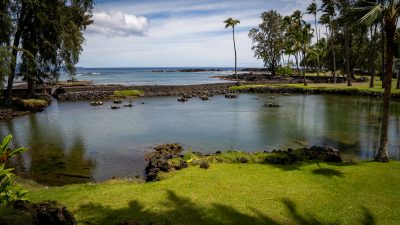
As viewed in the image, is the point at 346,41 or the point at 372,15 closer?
the point at 372,15

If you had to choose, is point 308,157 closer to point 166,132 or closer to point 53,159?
point 53,159

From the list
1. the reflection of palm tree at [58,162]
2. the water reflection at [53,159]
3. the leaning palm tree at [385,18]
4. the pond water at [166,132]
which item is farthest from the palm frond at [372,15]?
the reflection of palm tree at [58,162]

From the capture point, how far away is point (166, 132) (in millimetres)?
28219

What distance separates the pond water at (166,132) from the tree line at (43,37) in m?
5.33

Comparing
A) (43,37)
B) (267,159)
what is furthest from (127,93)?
(267,159)

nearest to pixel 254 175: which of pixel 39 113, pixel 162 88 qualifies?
pixel 39 113

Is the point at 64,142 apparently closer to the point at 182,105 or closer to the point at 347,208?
the point at 347,208

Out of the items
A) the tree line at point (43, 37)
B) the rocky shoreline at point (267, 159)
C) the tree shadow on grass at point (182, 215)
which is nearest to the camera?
the tree shadow on grass at point (182, 215)

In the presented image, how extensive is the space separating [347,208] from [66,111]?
3766 centimetres

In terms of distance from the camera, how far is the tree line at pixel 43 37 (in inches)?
1535

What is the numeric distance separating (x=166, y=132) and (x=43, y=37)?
77.9 ft

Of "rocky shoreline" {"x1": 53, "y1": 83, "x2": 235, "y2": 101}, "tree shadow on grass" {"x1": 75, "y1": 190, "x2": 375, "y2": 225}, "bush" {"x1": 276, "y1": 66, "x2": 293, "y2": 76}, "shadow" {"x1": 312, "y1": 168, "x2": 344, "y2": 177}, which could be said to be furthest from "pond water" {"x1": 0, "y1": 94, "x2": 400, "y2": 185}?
"bush" {"x1": 276, "y1": 66, "x2": 293, "y2": 76}

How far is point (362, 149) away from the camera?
2119cm

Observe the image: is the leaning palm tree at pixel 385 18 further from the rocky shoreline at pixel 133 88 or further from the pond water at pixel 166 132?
the rocky shoreline at pixel 133 88
